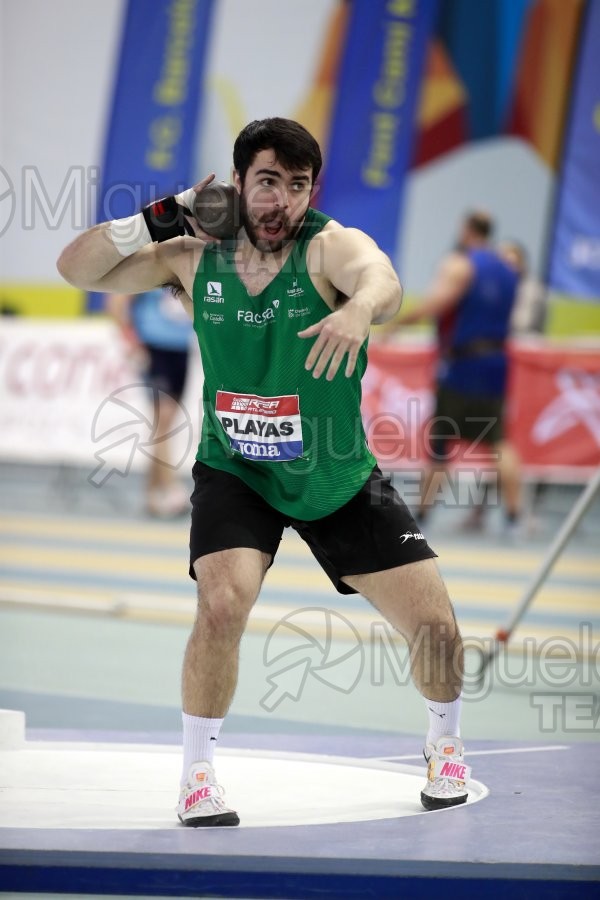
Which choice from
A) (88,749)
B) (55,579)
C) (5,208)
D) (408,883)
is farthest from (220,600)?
(5,208)

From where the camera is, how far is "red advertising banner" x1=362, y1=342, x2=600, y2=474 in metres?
11.2

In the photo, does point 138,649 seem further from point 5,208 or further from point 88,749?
point 5,208

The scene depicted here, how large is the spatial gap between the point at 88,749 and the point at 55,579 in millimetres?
4333

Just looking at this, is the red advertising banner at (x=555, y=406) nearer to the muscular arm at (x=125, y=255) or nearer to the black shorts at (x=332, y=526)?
the black shorts at (x=332, y=526)

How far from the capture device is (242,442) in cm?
363

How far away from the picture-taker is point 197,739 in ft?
11.5

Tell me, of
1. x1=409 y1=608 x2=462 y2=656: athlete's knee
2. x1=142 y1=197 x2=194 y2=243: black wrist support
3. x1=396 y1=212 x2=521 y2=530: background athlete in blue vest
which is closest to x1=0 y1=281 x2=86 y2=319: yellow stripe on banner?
x1=396 y1=212 x2=521 y2=530: background athlete in blue vest

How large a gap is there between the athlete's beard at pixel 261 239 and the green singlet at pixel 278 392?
1.1 inches

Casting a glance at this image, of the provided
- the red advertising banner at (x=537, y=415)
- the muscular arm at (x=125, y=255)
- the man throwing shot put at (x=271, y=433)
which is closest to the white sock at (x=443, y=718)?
the man throwing shot put at (x=271, y=433)

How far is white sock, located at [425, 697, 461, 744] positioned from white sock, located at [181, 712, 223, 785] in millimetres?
628

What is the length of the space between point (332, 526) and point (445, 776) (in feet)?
2.44

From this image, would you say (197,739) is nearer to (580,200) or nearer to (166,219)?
(166,219)

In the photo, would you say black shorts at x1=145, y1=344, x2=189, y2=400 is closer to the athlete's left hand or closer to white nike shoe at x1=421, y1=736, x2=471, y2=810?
white nike shoe at x1=421, y1=736, x2=471, y2=810

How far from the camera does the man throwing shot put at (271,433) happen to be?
3521 millimetres
